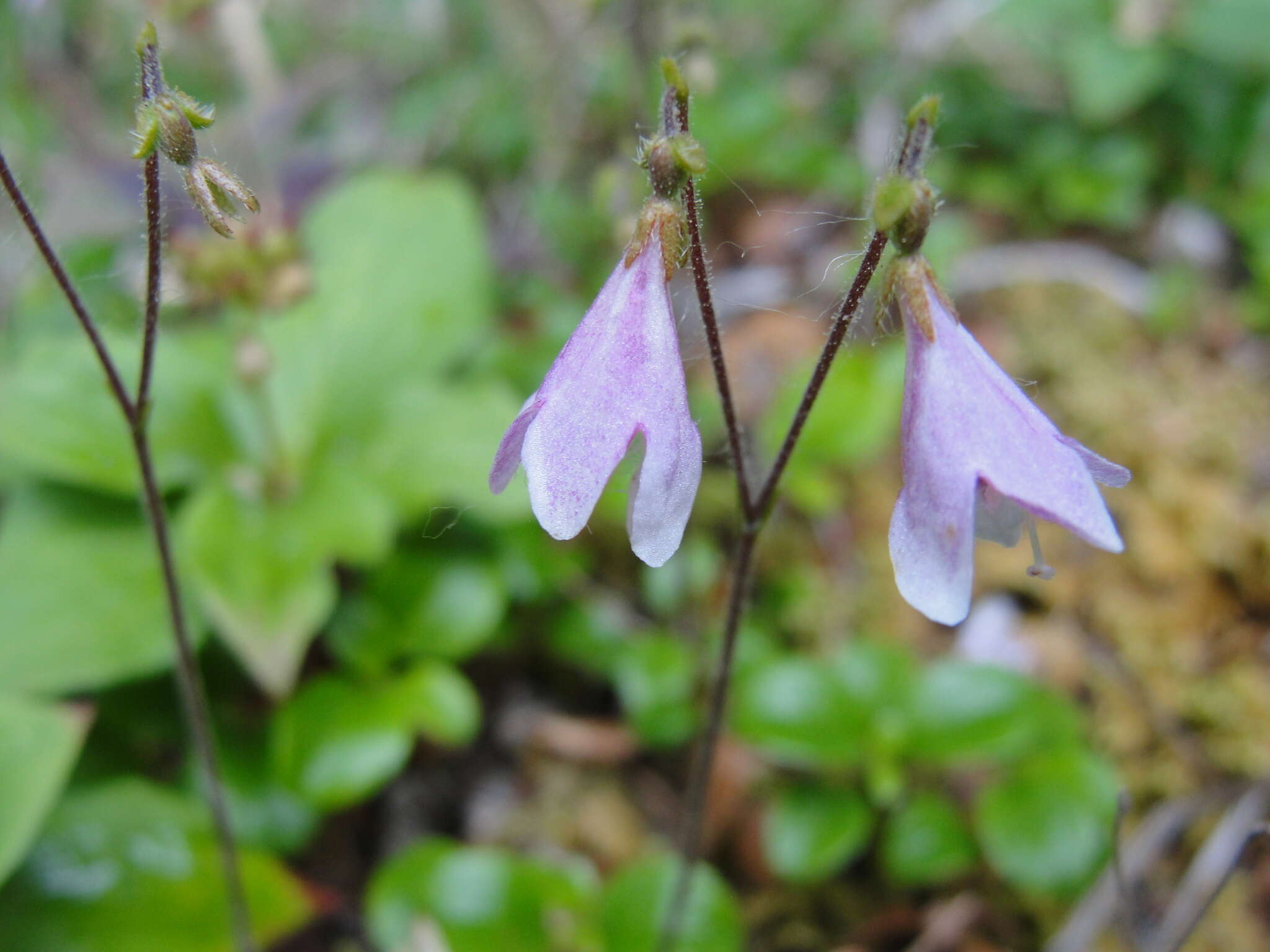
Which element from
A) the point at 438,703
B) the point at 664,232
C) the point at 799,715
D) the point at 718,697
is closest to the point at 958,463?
the point at 664,232

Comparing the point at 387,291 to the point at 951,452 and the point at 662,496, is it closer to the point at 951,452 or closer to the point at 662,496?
the point at 662,496

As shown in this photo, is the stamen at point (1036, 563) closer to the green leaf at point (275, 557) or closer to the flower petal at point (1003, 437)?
the flower petal at point (1003, 437)

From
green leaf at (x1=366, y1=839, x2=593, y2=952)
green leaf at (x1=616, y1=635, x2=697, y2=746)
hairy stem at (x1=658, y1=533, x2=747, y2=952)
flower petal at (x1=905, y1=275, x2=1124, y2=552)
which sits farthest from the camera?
green leaf at (x1=616, y1=635, x2=697, y2=746)

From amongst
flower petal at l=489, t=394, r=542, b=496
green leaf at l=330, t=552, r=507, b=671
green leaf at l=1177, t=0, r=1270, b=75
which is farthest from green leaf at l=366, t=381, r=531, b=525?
green leaf at l=1177, t=0, r=1270, b=75

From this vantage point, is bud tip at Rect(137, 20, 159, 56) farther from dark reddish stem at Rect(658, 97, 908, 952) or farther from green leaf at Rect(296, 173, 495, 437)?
green leaf at Rect(296, 173, 495, 437)

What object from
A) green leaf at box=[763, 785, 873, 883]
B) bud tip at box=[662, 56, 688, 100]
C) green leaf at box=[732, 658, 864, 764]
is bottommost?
green leaf at box=[763, 785, 873, 883]

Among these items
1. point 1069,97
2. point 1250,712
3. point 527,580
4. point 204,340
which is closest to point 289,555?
point 527,580
